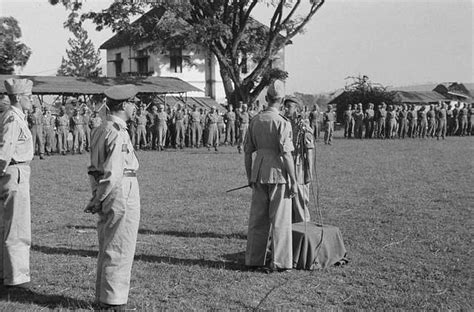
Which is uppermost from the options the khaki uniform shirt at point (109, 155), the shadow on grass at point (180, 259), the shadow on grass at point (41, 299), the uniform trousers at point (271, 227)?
the khaki uniform shirt at point (109, 155)

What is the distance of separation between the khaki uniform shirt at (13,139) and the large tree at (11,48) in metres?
44.0

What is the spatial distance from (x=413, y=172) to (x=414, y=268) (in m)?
9.41

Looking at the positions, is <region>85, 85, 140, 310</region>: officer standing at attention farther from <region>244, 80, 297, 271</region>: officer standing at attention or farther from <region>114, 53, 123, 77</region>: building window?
<region>114, 53, 123, 77</region>: building window

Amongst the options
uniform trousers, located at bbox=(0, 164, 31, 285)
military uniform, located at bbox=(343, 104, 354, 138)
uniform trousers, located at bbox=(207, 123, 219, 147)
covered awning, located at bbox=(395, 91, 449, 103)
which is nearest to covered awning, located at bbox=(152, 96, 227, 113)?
military uniform, located at bbox=(343, 104, 354, 138)

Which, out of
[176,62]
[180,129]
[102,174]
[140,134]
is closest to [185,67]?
[176,62]

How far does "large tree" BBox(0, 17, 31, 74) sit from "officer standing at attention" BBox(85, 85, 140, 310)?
148 feet

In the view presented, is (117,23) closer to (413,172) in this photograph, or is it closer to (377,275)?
(413,172)

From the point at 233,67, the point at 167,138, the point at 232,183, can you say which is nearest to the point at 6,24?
the point at 233,67

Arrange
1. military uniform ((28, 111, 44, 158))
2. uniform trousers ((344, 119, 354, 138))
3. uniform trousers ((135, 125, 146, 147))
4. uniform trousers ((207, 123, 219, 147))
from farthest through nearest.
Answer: uniform trousers ((344, 119, 354, 138)) < uniform trousers ((207, 123, 219, 147)) < uniform trousers ((135, 125, 146, 147)) < military uniform ((28, 111, 44, 158))

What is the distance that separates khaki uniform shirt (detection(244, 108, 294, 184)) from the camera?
20.6ft

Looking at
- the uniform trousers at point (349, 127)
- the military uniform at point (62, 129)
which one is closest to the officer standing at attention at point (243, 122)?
the military uniform at point (62, 129)

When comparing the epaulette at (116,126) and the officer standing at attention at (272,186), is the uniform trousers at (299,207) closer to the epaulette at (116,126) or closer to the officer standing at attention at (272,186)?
the officer standing at attention at (272,186)

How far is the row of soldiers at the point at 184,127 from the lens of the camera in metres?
24.6

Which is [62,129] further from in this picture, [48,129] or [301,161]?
[301,161]
